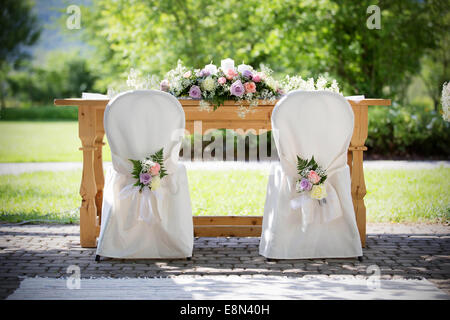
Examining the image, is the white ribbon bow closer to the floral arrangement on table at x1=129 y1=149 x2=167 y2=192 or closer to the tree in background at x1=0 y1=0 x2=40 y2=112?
the floral arrangement on table at x1=129 y1=149 x2=167 y2=192

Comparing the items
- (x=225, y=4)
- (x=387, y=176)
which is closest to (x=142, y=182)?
(x=387, y=176)

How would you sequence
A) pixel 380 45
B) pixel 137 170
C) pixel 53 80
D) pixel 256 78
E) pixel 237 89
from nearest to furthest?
pixel 137 170 < pixel 237 89 < pixel 256 78 < pixel 380 45 < pixel 53 80

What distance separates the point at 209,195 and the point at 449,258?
3601 millimetres

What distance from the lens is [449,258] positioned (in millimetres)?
4000

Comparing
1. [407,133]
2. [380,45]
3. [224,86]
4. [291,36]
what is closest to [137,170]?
[224,86]

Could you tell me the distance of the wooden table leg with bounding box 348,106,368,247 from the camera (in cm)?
429

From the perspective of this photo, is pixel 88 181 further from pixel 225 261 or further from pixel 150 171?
pixel 225 261

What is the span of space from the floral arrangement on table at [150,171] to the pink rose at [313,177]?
3.39ft

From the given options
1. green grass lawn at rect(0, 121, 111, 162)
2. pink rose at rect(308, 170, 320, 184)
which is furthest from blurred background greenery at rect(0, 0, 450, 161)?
pink rose at rect(308, 170, 320, 184)

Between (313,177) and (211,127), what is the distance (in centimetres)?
110

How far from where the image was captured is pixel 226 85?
4355 millimetres

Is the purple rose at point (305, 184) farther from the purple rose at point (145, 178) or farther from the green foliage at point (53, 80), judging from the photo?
the green foliage at point (53, 80)

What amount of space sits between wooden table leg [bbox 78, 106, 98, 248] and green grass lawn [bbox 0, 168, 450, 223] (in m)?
1.34

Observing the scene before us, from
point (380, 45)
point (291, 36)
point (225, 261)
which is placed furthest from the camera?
point (380, 45)
